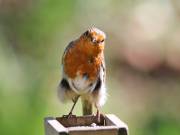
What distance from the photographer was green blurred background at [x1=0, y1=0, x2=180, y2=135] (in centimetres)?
613

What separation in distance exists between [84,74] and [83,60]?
7 cm

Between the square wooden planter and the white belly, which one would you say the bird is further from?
the square wooden planter

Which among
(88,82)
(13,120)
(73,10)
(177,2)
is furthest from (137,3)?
(88,82)

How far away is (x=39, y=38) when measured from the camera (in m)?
7.06

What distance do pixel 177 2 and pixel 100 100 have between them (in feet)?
13.5

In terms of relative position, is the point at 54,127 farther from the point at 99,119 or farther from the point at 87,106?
the point at 87,106

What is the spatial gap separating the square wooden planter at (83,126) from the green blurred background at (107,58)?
167cm

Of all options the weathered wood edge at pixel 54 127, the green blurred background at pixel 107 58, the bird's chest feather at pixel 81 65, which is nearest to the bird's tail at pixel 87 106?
the bird's chest feather at pixel 81 65

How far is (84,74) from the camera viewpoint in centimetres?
449

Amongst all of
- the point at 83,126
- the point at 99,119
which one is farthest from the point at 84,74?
the point at 83,126

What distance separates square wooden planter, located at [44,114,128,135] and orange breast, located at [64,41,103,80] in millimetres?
321

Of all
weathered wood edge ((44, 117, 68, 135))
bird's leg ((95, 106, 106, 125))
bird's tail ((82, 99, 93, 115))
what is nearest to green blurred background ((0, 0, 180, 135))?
bird's tail ((82, 99, 93, 115))

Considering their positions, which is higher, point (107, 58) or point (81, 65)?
point (107, 58)

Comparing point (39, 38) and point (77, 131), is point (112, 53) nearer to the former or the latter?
point (39, 38)
